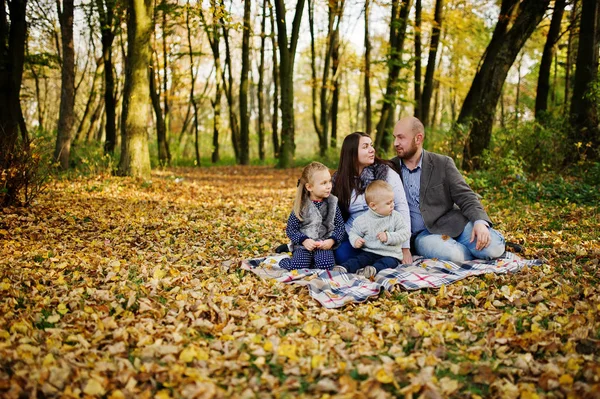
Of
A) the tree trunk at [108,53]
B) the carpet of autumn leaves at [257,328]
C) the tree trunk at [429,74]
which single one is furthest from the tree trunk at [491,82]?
the tree trunk at [108,53]

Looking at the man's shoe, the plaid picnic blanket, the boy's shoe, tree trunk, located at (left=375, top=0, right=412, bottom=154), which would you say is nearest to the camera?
the plaid picnic blanket

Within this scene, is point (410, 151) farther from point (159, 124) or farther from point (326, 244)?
point (159, 124)

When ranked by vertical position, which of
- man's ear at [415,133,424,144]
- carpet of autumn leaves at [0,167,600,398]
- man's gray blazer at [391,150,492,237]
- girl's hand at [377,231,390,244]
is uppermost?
man's ear at [415,133,424,144]

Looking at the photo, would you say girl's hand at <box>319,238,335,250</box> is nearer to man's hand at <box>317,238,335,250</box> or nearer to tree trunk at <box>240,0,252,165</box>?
man's hand at <box>317,238,335,250</box>

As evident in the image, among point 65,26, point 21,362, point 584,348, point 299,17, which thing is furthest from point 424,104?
point 21,362

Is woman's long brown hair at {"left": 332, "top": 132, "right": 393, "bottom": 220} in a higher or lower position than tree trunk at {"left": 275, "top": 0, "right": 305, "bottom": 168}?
lower

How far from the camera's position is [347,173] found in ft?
16.7

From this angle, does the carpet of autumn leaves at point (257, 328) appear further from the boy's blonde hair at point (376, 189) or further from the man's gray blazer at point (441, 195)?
the boy's blonde hair at point (376, 189)

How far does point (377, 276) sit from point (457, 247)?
1057 millimetres

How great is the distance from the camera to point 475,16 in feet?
57.2

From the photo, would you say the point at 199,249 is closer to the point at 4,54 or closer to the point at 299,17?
the point at 4,54

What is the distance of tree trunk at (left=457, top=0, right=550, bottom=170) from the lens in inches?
400

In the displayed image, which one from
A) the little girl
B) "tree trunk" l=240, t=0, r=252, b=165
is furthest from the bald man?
"tree trunk" l=240, t=0, r=252, b=165

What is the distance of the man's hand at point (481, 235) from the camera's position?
15.1 feet
